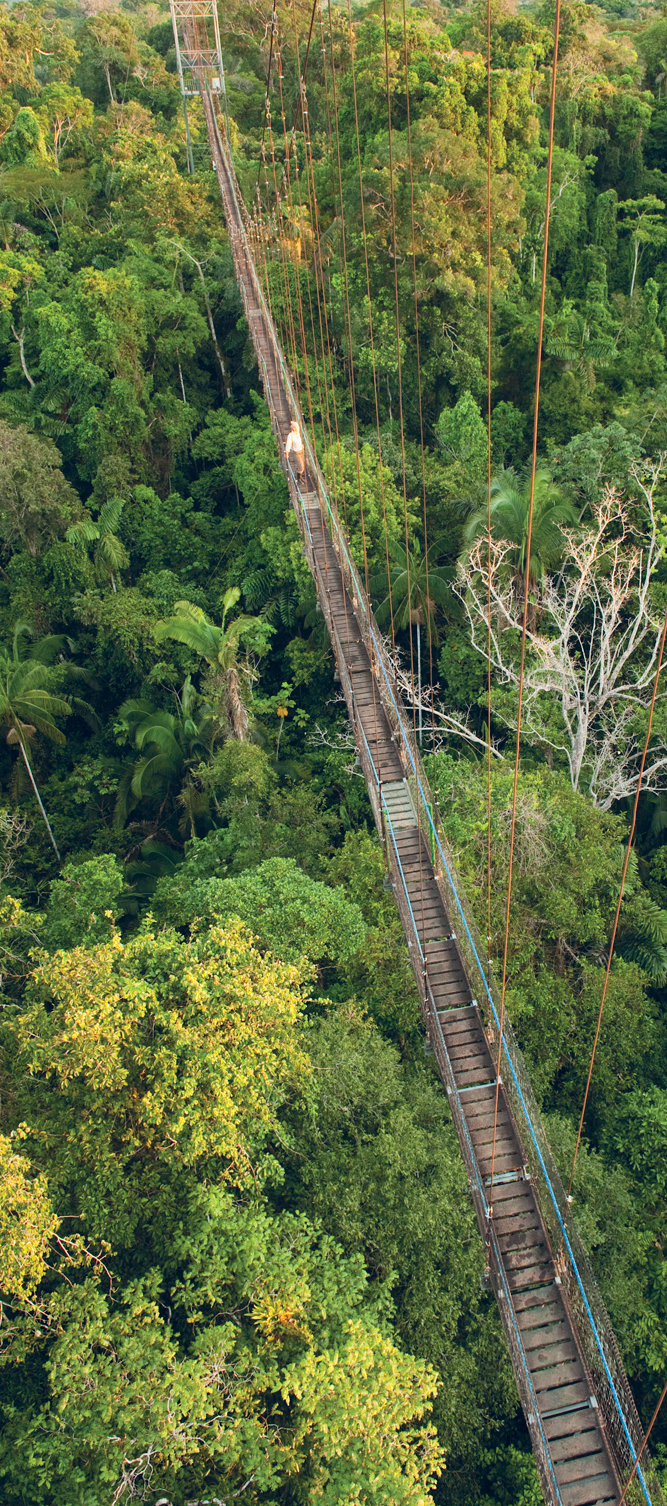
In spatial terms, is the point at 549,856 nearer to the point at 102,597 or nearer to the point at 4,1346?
the point at 4,1346

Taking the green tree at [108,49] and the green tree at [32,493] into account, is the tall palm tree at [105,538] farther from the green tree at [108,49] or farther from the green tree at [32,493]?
the green tree at [108,49]

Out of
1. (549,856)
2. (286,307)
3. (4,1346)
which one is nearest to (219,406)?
(286,307)

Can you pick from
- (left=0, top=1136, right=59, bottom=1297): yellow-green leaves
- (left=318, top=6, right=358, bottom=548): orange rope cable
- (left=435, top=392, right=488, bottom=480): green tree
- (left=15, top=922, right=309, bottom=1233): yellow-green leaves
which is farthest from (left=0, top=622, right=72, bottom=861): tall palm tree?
(left=0, top=1136, right=59, bottom=1297): yellow-green leaves

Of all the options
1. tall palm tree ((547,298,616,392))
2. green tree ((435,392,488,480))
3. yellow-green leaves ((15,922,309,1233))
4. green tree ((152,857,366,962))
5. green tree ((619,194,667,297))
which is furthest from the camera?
green tree ((619,194,667,297))

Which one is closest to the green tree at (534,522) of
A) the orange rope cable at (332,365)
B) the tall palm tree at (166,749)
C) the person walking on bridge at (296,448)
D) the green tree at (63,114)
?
the orange rope cable at (332,365)

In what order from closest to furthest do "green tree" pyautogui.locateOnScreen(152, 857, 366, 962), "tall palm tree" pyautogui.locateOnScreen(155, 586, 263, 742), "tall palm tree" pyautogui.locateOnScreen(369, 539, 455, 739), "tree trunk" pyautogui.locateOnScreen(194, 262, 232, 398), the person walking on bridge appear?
1. "green tree" pyautogui.locateOnScreen(152, 857, 366, 962)
2. "tall palm tree" pyautogui.locateOnScreen(155, 586, 263, 742)
3. the person walking on bridge
4. "tall palm tree" pyautogui.locateOnScreen(369, 539, 455, 739)
5. "tree trunk" pyautogui.locateOnScreen(194, 262, 232, 398)

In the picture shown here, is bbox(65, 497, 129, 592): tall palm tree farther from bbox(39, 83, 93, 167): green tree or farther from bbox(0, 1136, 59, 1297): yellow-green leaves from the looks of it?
bbox(39, 83, 93, 167): green tree
